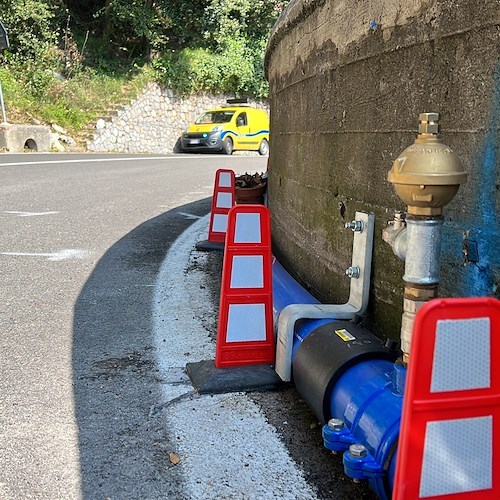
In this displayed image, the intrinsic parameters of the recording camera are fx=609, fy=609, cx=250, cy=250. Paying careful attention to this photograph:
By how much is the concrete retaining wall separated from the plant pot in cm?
223

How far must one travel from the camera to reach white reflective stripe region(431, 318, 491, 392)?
168 cm

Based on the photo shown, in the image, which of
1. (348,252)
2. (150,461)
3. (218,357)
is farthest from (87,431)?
(348,252)

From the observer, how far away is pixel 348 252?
365cm

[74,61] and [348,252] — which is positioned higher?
[74,61]

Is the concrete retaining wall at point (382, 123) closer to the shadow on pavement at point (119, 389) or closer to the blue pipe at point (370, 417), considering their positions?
the blue pipe at point (370, 417)

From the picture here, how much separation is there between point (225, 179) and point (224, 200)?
12.2 inches

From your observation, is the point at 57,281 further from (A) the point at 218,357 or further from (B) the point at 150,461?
(B) the point at 150,461

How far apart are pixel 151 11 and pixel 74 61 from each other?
383cm

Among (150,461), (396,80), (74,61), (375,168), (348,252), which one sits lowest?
(150,461)

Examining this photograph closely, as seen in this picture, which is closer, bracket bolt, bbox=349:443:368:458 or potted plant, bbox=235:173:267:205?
bracket bolt, bbox=349:443:368:458

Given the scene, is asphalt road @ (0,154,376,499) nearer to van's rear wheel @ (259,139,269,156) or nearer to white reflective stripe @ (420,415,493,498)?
white reflective stripe @ (420,415,493,498)

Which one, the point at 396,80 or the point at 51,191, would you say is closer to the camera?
the point at 396,80

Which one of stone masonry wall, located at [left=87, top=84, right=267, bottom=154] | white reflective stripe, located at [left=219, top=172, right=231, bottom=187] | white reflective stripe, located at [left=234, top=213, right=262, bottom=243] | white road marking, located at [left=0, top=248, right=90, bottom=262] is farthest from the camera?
stone masonry wall, located at [left=87, top=84, right=267, bottom=154]

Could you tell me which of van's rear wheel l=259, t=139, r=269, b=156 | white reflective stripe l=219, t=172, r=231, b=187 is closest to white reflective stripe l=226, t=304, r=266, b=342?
white reflective stripe l=219, t=172, r=231, b=187
